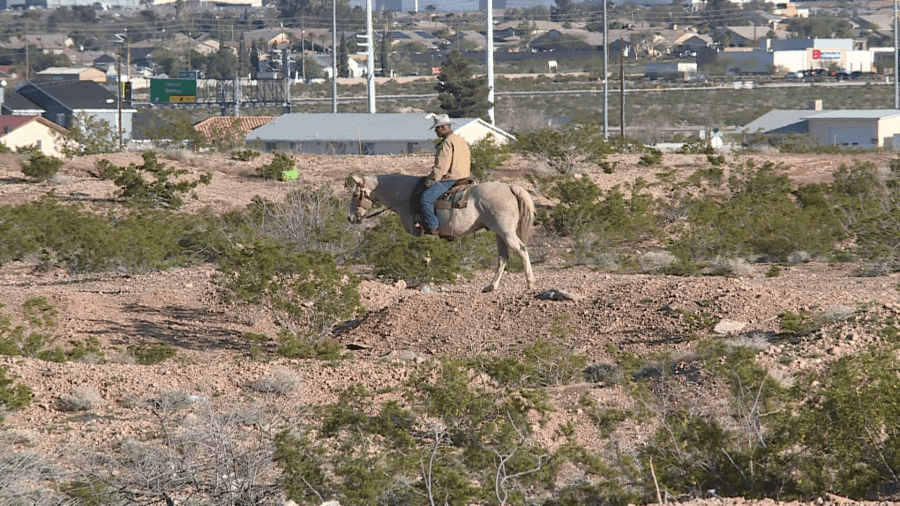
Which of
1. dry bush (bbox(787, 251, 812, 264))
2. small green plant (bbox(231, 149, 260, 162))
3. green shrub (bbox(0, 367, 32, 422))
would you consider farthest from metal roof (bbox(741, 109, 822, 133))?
green shrub (bbox(0, 367, 32, 422))

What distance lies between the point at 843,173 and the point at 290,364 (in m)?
20.4

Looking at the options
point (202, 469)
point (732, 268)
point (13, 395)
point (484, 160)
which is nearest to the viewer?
point (202, 469)

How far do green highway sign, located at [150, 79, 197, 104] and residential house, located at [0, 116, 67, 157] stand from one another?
1814 centimetres

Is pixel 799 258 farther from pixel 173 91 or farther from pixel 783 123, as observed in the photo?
pixel 173 91

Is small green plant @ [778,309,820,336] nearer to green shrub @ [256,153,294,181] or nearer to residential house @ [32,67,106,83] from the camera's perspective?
green shrub @ [256,153,294,181]

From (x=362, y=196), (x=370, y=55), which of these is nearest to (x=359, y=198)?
(x=362, y=196)

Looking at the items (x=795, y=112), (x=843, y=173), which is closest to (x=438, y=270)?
(x=843, y=173)

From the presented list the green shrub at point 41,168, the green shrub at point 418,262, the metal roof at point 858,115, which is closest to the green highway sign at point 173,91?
the metal roof at point 858,115

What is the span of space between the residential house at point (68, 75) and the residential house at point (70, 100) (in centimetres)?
2150

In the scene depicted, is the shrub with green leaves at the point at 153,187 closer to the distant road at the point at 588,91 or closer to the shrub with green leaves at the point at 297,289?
the shrub with green leaves at the point at 297,289

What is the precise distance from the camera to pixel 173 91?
253ft

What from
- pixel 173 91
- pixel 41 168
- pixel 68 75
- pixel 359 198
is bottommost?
pixel 41 168

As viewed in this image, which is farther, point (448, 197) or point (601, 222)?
point (601, 222)

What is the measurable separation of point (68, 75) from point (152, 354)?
305 feet
